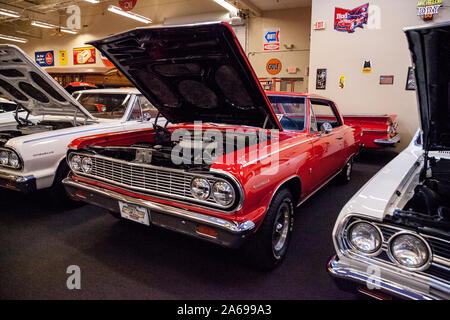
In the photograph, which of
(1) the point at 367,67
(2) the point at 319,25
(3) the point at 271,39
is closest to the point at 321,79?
(1) the point at 367,67

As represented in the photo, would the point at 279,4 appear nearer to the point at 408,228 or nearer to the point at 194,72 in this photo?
the point at 194,72

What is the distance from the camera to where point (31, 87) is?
3338 millimetres

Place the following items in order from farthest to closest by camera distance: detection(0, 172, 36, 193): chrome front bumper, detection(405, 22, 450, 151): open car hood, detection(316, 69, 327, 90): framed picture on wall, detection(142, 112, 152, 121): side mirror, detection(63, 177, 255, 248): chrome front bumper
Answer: detection(316, 69, 327, 90): framed picture on wall < detection(142, 112, 152, 121): side mirror < detection(0, 172, 36, 193): chrome front bumper < detection(63, 177, 255, 248): chrome front bumper < detection(405, 22, 450, 151): open car hood

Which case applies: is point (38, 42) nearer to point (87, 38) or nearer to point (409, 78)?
point (87, 38)

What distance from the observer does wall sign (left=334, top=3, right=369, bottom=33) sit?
6850 millimetres

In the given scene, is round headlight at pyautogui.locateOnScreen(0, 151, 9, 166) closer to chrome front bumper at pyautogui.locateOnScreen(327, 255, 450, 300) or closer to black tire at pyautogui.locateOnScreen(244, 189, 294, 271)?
black tire at pyautogui.locateOnScreen(244, 189, 294, 271)

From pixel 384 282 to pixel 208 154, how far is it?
151 centimetres

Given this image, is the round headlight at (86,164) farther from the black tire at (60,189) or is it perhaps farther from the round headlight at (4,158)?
the round headlight at (4,158)

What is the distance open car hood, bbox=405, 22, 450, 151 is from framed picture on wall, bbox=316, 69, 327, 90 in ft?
19.1

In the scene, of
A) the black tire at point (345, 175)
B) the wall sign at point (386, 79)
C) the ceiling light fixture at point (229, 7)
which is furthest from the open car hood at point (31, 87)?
the ceiling light fixture at point (229, 7)

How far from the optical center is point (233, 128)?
9.74 feet

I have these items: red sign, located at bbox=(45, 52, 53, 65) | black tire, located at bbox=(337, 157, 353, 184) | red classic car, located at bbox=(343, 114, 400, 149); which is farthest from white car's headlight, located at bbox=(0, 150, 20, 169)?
red sign, located at bbox=(45, 52, 53, 65)

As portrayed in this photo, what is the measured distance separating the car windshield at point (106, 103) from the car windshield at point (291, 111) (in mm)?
2180

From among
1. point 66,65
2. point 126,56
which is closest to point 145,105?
point 126,56
